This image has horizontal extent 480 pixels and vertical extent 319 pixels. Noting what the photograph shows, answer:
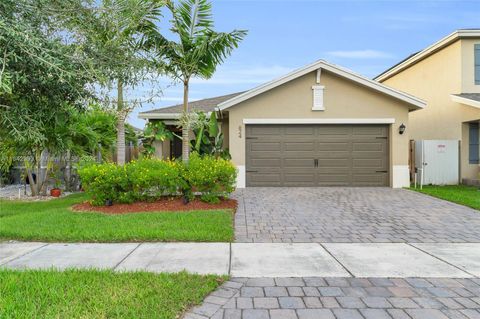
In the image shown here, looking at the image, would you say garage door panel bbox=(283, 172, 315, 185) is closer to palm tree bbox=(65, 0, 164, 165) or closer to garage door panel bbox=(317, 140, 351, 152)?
garage door panel bbox=(317, 140, 351, 152)

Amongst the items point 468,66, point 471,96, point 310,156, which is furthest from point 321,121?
point 468,66

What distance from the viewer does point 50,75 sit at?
12.7 ft

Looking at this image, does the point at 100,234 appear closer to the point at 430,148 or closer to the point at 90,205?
the point at 90,205

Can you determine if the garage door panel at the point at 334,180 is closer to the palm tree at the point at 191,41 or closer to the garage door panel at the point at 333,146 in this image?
the garage door panel at the point at 333,146

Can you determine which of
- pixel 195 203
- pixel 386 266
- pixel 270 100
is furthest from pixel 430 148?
pixel 386 266

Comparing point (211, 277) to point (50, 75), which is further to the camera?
point (211, 277)

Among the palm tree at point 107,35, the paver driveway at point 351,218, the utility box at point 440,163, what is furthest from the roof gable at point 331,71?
the palm tree at point 107,35

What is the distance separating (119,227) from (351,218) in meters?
4.95

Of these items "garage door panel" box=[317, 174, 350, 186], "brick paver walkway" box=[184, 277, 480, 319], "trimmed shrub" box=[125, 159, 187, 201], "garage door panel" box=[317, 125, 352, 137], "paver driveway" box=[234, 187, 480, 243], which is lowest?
"brick paver walkway" box=[184, 277, 480, 319]

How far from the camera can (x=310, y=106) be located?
13.3 metres

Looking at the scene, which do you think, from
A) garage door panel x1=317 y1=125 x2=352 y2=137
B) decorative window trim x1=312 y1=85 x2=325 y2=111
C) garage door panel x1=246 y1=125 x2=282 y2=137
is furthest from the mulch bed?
decorative window trim x1=312 y1=85 x2=325 y2=111

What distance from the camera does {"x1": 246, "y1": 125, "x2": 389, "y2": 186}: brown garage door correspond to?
1338cm

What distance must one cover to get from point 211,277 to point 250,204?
561cm

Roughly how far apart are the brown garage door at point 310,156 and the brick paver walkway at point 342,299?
30.3 ft
